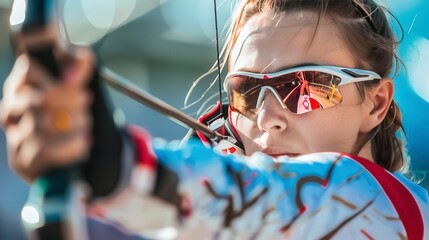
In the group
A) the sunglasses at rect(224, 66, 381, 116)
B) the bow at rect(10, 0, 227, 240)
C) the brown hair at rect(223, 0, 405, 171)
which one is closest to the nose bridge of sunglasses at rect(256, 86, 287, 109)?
the sunglasses at rect(224, 66, 381, 116)

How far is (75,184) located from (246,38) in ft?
2.51

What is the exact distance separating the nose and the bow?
605 millimetres

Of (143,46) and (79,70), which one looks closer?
(79,70)

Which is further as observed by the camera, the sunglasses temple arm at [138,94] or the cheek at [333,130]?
the cheek at [333,130]

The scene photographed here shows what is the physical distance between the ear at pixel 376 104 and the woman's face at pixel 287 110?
0.01 meters

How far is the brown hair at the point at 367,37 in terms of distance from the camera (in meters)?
1.33

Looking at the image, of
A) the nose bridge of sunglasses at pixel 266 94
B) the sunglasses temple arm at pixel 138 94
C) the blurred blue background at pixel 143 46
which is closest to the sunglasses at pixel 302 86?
the nose bridge of sunglasses at pixel 266 94

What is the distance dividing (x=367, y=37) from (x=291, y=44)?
5.8 inches

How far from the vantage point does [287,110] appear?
1249 millimetres

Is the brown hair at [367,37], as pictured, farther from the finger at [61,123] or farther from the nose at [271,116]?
the finger at [61,123]

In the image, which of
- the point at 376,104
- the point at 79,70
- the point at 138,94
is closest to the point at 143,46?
the point at 376,104

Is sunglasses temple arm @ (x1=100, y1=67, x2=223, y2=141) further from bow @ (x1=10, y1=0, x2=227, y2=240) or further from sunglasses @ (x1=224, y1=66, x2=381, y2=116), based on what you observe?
sunglasses @ (x1=224, y1=66, x2=381, y2=116)

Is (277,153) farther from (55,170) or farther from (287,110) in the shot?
(55,170)

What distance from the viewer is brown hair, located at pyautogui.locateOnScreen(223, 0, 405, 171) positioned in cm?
133
